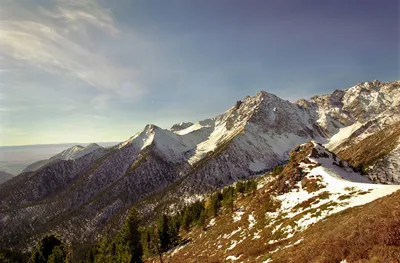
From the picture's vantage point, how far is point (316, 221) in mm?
35125

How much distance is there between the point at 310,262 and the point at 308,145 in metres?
57.5

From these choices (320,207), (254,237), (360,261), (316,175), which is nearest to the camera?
(360,261)

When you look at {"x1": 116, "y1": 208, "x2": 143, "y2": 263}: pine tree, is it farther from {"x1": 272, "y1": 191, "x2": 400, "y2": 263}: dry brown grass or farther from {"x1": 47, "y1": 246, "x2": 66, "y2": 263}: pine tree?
{"x1": 272, "y1": 191, "x2": 400, "y2": 263}: dry brown grass

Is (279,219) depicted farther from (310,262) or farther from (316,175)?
(310,262)

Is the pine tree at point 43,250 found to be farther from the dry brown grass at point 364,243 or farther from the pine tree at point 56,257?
the dry brown grass at point 364,243

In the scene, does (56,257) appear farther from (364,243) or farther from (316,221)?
(364,243)

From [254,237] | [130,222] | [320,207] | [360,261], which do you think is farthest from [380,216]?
[130,222]

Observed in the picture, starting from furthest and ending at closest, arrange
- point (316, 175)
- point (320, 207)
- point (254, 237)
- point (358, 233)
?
1. point (316, 175)
2. point (254, 237)
3. point (320, 207)
4. point (358, 233)

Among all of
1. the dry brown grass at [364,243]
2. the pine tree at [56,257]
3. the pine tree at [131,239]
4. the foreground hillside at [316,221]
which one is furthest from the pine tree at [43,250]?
the dry brown grass at [364,243]

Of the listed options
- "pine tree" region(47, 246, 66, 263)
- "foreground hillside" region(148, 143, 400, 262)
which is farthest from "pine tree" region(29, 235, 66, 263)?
"foreground hillside" region(148, 143, 400, 262)

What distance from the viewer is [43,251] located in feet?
234

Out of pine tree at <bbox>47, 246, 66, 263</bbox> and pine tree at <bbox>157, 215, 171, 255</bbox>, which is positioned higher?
pine tree at <bbox>47, 246, 66, 263</bbox>

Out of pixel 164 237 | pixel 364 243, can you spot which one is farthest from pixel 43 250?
pixel 364 243

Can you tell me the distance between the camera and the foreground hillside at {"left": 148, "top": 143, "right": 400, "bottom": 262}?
18.1 meters
